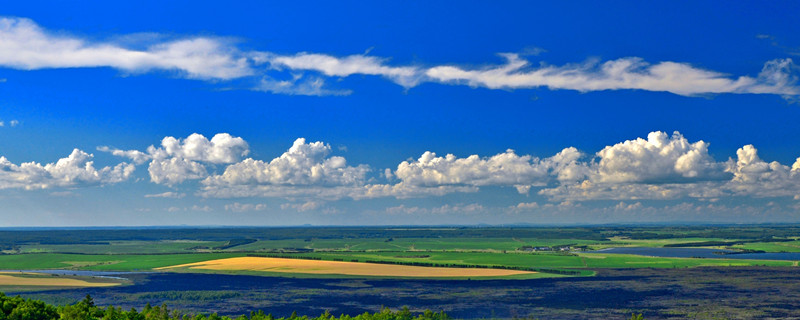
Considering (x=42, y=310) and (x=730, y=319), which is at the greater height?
(x=42, y=310)

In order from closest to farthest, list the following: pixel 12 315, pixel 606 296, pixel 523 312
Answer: pixel 12 315 → pixel 523 312 → pixel 606 296

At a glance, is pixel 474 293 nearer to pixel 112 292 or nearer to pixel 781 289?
pixel 781 289

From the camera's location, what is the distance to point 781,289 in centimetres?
17750

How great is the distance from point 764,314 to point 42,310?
127m

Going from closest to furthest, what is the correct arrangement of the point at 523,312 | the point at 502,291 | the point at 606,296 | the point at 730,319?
1. the point at 730,319
2. the point at 523,312
3. the point at 606,296
4. the point at 502,291

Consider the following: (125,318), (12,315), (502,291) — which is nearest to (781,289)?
(502,291)

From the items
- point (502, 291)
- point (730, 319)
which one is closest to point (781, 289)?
point (730, 319)

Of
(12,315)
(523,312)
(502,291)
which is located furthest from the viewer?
(502,291)

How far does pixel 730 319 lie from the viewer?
13375 centimetres

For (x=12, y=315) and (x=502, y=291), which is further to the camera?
(x=502, y=291)

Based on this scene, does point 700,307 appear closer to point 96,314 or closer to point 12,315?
point 96,314

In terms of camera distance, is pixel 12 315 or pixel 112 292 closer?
pixel 12 315

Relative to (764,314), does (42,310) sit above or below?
above

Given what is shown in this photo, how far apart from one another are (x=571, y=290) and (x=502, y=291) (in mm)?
17419
